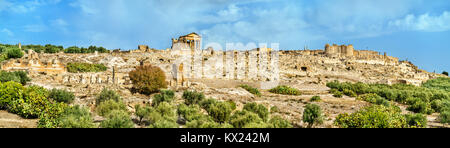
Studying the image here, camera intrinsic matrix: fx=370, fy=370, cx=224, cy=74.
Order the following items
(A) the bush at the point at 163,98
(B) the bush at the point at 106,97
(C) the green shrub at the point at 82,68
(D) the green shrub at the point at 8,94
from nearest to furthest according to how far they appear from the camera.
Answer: (D) the green shrub at the point at 8,94 < (B) the bush at the point at 106,97 < (A) the bush at the point at 163,98 < (C) the green shrub at the point at 82,68

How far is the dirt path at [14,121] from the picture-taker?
13.1 metres

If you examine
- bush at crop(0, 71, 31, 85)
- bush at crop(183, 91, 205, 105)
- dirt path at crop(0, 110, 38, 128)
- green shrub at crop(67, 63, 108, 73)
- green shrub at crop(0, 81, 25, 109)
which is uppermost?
green shrub at crop(67, 63, 108, 73)

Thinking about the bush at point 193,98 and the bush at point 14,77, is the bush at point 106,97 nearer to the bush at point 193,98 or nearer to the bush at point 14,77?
the bush at point 193,98

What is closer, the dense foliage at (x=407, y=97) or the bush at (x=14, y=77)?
the bush at (x=14, y=77)

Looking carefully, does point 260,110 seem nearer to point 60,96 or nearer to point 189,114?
point 189,114

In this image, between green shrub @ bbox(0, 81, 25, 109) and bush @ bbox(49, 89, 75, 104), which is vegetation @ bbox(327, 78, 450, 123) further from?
green shrub @ bbox(0, 81, 25, 109)

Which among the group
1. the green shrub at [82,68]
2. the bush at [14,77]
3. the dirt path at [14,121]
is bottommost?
the dirt path at [14,121]

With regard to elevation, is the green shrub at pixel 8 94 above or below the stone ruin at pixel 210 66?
below

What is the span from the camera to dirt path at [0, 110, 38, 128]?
42.8 feet

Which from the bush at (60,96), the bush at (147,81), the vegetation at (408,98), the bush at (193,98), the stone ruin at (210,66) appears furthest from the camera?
the stone ruin at (210,66)

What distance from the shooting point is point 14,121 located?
14.0 m

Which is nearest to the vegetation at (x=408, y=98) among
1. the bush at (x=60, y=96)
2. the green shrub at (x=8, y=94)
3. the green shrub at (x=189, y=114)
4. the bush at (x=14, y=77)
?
the green shrub at (x=189, y=114)

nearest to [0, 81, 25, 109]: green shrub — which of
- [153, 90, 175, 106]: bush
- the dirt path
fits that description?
the dirt path
